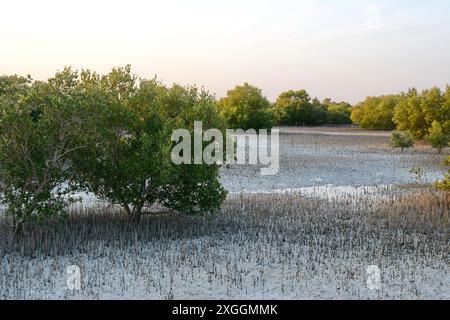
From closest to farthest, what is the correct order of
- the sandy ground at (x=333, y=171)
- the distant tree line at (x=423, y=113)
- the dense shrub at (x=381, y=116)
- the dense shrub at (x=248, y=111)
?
the sandy ground at (x=333, y=171)
the distant tree line at (x=423, y=113)
the dense shrub at (x=248, y=111)
the dense shrub at (x=381, y=116)

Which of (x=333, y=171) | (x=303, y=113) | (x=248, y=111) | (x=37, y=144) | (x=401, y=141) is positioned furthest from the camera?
(x=303, y=113)

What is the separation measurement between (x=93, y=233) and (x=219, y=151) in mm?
3989

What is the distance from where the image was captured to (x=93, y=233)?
13.5 meters

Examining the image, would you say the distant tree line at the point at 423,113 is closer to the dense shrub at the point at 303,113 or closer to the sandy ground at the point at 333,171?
the sandy ground at the point at 333,171

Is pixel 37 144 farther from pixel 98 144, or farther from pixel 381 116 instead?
pixel 381 116

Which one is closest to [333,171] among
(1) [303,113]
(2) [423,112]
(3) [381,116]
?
Result: (2) [423,112]

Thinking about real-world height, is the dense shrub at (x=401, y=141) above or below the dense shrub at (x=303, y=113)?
below

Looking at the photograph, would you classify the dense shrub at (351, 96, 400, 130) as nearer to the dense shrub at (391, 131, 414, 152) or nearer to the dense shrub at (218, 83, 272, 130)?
the dense shrub at (218, 83, 272, 130)

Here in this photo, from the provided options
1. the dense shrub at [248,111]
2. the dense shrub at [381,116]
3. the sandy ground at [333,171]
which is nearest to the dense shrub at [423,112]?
the sandy ground at [333,171]

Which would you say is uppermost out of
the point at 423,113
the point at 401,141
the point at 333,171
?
the point at 423,113

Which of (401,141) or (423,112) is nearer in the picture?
(401,141)

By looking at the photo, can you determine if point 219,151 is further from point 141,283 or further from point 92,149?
point 141,283

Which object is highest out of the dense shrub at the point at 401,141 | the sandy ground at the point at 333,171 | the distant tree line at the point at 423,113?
the distant tree line at the point at 423,113
